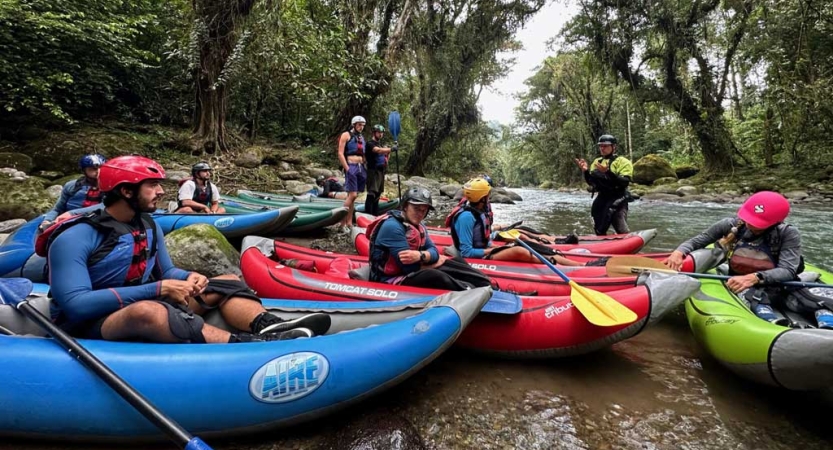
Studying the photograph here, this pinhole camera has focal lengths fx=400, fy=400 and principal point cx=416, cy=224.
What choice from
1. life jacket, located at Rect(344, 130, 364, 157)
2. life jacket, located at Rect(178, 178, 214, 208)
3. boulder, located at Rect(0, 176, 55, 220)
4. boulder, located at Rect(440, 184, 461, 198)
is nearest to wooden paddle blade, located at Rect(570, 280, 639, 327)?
life jacket, located at Rect(344, 130, 364, 157)

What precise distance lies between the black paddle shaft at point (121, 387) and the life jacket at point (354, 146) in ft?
14.8

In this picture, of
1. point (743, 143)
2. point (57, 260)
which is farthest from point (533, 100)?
point (57, 260)

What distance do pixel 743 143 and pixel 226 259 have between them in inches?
928

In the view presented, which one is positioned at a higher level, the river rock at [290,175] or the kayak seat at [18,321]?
the river rock at [290,175]

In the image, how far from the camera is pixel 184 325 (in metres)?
1.96

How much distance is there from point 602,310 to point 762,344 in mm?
753

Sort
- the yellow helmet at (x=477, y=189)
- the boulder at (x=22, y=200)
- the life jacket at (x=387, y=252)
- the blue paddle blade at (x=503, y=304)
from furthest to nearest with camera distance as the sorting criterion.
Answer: the boulder at (x=22, y=200)
the yellow helmet at (x=477, y=189)
the life jacket at (x=387, y=252)
the blue paddle blade at (x=503, y=304)

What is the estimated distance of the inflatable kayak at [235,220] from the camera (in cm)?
511

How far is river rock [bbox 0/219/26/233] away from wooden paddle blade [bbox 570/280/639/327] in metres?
6.59

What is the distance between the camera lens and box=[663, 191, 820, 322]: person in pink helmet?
9.09 ft

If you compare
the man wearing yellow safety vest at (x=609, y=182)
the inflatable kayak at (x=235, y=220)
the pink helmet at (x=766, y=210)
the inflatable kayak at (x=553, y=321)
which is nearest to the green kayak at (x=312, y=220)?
the inflatable kayak at (x=235, y=220)

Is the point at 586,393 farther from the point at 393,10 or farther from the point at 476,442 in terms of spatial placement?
the point at 393,10

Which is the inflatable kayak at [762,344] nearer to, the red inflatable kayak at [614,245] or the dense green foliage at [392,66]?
the red inflatable kayak at [614,245]

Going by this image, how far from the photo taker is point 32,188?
602 centimetres
